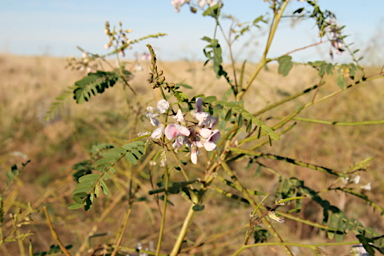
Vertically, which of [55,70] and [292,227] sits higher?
[55,70]

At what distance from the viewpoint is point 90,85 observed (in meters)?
0.74

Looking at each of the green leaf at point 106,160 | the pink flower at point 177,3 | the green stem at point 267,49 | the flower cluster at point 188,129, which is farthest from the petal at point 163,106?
the pink flower at point 177,3

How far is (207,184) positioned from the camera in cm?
66

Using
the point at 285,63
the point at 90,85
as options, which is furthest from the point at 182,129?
the point at 285,63

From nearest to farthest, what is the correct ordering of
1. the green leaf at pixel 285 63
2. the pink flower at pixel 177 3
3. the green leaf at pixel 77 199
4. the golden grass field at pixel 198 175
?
the green leaf at pixel 77 199 → the green leaf at pixel 285 63 → the pink flower at pixel 177 3 → the golden grass field at pixel 198 175

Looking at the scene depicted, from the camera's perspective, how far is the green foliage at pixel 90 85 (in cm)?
72

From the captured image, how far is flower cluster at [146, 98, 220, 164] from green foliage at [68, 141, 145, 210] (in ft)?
0.19

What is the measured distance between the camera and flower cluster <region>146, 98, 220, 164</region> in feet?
1.46

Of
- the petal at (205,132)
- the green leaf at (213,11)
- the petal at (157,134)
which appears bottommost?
the petal at (157,134)

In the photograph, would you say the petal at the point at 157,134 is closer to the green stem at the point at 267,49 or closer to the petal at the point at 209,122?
the petal at the point at 209,122

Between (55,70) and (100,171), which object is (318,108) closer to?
(100,171)

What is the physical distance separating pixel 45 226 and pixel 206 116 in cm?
225

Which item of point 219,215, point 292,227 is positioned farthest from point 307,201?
point 219,215

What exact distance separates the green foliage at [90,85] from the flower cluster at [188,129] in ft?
0.98
